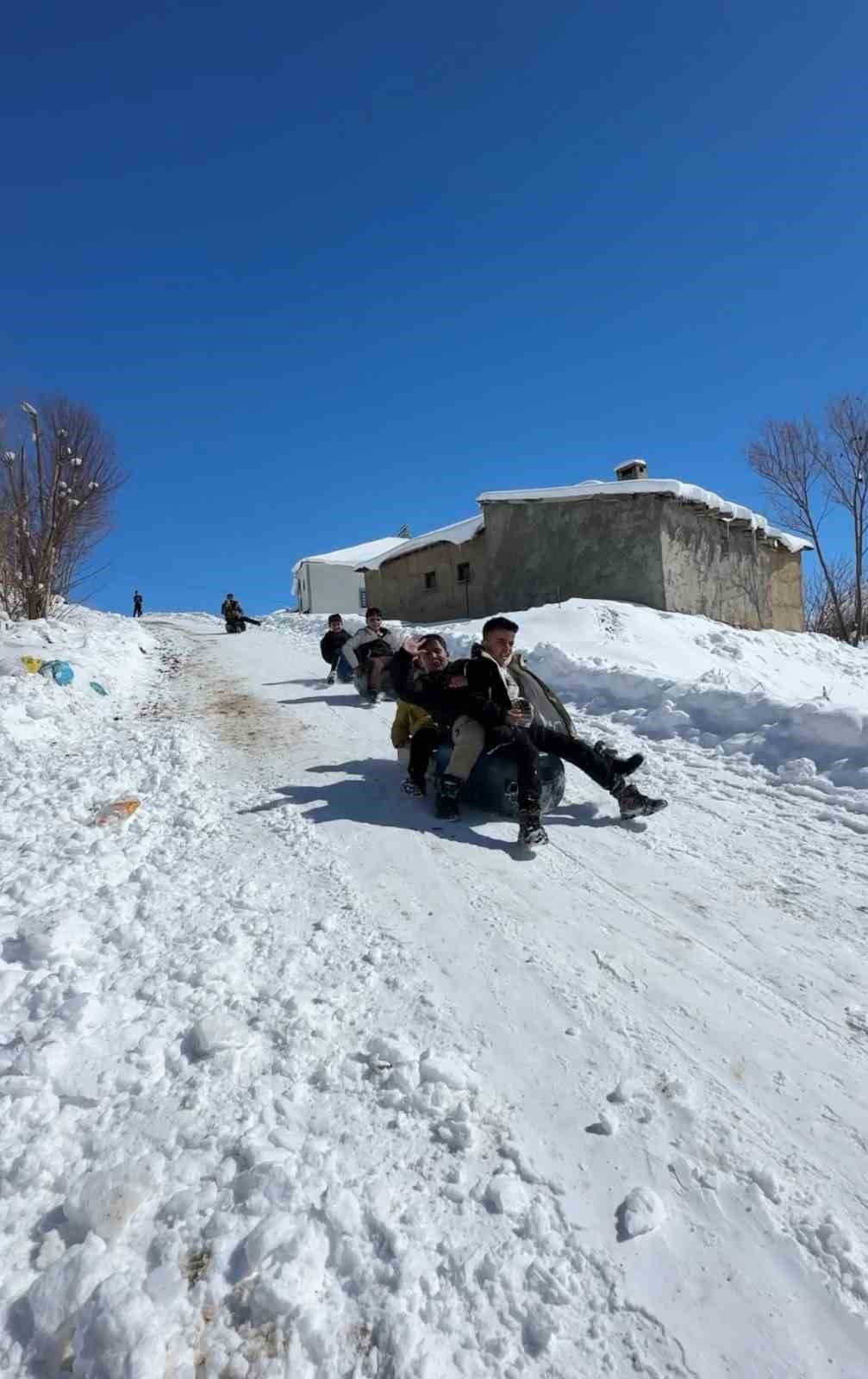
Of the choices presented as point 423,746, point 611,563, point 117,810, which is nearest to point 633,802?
point 423,746

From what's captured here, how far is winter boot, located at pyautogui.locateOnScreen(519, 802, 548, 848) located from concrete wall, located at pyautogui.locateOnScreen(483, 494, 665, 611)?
14041 millimetres

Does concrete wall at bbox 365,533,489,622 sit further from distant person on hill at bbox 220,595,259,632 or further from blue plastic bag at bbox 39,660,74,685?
blue plastic bag at bbox 39,660,74,685

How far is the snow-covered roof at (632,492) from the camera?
1712cm

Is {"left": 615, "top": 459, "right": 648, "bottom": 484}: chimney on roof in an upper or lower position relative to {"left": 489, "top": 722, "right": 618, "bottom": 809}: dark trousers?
upper

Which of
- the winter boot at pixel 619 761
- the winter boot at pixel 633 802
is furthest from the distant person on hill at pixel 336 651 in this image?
the winter boot at pixel 633 802

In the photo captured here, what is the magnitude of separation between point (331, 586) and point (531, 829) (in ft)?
137

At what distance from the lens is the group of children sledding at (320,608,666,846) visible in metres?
4.44

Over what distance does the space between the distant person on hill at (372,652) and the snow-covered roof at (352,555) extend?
3437cm

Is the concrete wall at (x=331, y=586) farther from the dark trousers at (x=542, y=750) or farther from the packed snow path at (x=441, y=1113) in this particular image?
the packed snow path at (x=441, y=1113)

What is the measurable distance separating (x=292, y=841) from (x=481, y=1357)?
302cm

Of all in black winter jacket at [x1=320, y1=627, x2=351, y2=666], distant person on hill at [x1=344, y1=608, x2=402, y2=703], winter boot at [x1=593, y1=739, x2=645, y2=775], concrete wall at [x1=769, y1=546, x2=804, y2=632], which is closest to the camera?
winter boot at [x1=593, y1=739, x2=645, y2=775]

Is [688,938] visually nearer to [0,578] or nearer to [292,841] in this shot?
[292,841]

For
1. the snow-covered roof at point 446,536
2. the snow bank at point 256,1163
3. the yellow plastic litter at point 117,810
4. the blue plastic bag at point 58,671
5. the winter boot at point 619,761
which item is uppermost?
the snow-covered roof at point 446,536

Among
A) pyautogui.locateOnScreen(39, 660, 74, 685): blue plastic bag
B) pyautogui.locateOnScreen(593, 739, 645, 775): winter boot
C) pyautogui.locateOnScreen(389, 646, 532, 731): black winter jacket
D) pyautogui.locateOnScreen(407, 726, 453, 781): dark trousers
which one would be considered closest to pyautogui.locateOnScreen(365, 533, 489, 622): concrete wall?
pyautogui.locateOnScreen(39, 660, 74, 685): blue plastic bag
